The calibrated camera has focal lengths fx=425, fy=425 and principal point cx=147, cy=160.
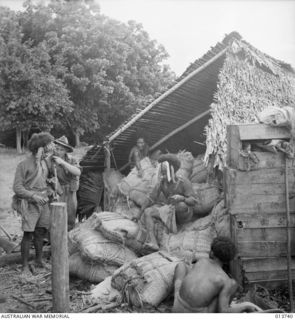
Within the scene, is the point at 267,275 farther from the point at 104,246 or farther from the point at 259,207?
the point at 104,246

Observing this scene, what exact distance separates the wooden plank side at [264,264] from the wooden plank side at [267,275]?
0.03m

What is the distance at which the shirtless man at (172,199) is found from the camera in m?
4.62

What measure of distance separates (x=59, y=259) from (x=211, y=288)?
1286mm

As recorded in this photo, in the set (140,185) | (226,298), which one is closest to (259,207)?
(226,298)

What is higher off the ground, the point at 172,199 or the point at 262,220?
the point at 172,199

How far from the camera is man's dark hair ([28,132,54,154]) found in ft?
15.3

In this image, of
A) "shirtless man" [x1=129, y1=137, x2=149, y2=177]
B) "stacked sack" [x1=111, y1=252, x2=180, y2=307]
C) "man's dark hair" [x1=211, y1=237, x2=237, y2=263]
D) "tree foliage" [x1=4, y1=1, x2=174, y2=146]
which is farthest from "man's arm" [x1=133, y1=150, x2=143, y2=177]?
"man's dark hair" [x1=211, y1=237, x2=237, y2=263]

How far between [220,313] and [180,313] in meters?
0.33

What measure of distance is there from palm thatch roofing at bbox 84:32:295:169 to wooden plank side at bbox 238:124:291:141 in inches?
24.7

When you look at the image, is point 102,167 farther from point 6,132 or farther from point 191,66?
point 191,66

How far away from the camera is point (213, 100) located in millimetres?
5691

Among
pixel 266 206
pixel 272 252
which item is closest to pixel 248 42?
pixel 266 206

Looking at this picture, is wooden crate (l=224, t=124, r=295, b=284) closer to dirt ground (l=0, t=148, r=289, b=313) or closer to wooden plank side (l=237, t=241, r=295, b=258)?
wooden plank side (l=237, t=241, r=295, b=258)

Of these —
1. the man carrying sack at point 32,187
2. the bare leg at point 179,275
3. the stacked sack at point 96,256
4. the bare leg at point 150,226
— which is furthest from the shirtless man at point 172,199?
the man carrying sack at point 32,187
